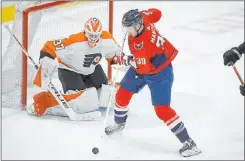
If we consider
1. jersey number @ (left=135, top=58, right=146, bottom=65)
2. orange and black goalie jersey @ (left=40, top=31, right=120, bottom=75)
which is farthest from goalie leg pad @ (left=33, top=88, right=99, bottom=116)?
jersey number @ (left=135, top=58, right=146, bottom=65)

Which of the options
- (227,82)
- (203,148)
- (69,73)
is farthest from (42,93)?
(227,82)

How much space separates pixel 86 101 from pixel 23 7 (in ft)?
2.46

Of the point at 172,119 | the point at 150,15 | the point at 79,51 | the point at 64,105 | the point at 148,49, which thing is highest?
the point at 150,15

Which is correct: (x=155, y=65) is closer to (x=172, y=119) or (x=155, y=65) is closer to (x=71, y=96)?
(x=172, y=119)

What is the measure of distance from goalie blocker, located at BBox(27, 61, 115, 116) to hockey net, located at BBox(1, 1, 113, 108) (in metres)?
0.18

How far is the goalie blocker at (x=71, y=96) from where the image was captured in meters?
3.82

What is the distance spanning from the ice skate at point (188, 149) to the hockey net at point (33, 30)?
1.23m

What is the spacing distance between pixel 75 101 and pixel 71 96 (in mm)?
42

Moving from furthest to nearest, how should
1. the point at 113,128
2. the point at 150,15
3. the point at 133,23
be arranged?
the point at 113,128 → the point at 150,15 → the point at 133,23

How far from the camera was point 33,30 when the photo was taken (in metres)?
4.15

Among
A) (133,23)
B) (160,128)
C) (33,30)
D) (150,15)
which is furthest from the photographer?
(33,30)

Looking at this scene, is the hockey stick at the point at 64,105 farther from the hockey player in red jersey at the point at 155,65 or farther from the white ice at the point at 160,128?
the hockey player in red jersey at the point at 155,65

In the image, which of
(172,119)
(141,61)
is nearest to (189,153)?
(172,119)

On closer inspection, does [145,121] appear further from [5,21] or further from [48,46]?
[5,21]
